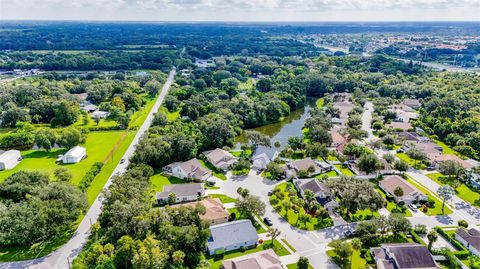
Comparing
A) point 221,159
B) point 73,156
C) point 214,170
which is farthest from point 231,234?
point 73,156

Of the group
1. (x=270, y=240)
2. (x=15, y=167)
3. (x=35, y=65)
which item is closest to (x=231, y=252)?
(x=270, y=240)

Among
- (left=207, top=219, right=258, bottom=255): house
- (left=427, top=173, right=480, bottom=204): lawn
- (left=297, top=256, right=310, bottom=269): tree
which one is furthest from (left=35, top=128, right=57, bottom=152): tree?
(left=427, top=173, right=480, bottom=204): lawn

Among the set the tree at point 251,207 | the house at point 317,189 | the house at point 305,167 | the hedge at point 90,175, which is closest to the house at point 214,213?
the tree at point 251,207

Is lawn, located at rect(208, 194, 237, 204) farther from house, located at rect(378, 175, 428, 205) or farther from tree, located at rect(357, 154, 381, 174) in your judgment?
house, located at rect(378, 175, 428, 205)

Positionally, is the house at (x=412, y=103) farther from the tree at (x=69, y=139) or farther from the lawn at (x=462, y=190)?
the tree at (x=69, y=139)

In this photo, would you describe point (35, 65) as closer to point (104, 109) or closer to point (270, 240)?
point (104, 109)

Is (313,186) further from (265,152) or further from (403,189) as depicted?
(265,152)
